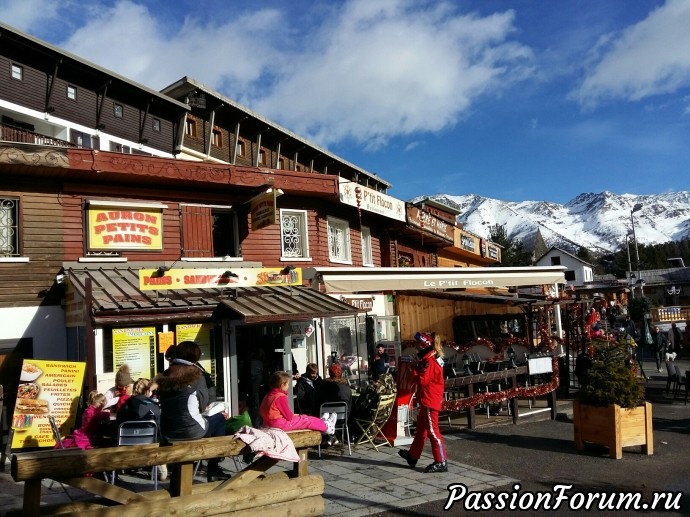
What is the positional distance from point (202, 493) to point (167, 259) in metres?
9.06

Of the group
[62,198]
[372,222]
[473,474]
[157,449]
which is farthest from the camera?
[372,222]

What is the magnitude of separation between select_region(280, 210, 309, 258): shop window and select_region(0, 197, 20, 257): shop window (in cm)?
593

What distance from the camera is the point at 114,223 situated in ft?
43.4

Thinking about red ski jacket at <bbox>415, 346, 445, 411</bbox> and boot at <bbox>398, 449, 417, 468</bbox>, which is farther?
boot at <bbox>398, 449, 417, 468</bbox>

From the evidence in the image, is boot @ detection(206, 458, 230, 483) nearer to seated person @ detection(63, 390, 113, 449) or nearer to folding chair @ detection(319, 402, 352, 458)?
seated person @ detection(63, 390, 113, 449)

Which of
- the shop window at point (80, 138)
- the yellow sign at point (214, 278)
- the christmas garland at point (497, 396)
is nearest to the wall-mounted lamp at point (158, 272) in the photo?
the yellow sign at point (214, 278)

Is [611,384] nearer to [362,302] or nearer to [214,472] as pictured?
[214,472]

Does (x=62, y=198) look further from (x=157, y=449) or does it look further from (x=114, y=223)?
(x=157, y=449)

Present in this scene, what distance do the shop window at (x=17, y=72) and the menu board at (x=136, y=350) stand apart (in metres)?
22.9

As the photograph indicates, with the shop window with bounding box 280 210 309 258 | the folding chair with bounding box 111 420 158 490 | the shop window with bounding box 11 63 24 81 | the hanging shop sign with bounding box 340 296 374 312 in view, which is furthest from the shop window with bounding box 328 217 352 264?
the shop window with bounding box 11 63 24 81

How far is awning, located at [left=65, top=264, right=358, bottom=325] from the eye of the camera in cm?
1070

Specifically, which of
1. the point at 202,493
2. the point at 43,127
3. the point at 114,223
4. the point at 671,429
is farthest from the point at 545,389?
the point at 43,127

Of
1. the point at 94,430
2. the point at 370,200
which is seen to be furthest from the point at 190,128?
the point at 94,430

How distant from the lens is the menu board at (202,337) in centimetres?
1192
